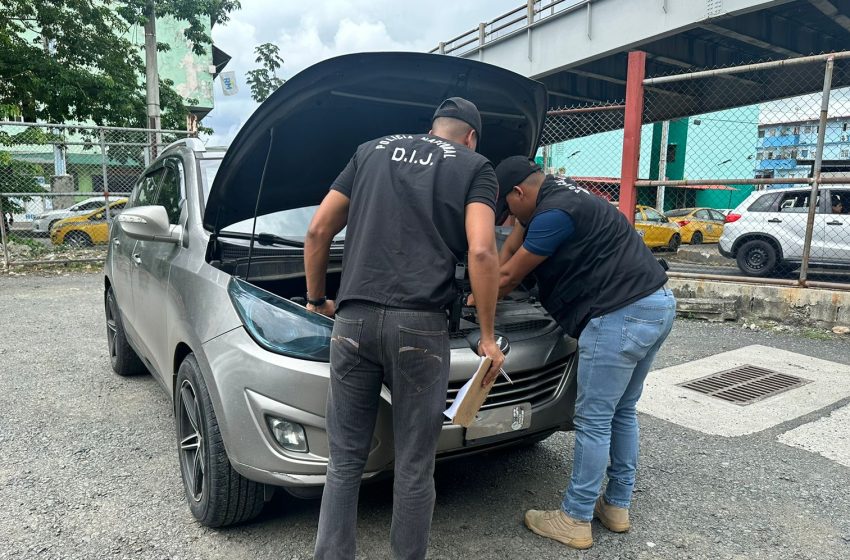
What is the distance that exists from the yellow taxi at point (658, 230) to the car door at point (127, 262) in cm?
1519

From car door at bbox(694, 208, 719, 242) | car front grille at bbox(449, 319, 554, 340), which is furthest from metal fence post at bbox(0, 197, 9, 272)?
car door at bbox(694, 208, 719, 242)

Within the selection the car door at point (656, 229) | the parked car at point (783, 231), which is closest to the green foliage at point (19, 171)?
the parked car at point (783, 231)

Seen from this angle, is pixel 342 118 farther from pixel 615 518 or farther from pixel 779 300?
pixel 779 300

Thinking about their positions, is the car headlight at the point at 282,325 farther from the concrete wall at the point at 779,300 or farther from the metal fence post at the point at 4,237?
the metal fence post at the point at 4,237

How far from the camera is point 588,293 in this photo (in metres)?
2.53

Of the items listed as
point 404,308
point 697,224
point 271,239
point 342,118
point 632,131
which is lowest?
point 697,224

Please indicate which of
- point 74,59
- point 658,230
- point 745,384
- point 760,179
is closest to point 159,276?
point 745,384

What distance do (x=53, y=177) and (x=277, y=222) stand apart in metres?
9.32

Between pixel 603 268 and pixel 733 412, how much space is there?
2.36 metres

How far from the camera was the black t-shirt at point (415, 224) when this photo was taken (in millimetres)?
1984

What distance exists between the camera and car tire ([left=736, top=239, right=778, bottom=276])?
35.4 feet

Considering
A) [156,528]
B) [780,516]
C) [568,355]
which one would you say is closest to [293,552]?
[156,528]

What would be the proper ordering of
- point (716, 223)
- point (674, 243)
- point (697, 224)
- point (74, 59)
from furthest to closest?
point (716, 223) < point (697, 224) < point (674, 243) < point (74, 59)

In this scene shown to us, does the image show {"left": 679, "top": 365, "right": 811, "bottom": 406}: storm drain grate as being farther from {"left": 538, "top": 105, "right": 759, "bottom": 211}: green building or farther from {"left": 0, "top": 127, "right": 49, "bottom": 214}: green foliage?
{"left": 538, "top": 105, "right": 759, "bottom": 211}: green building
